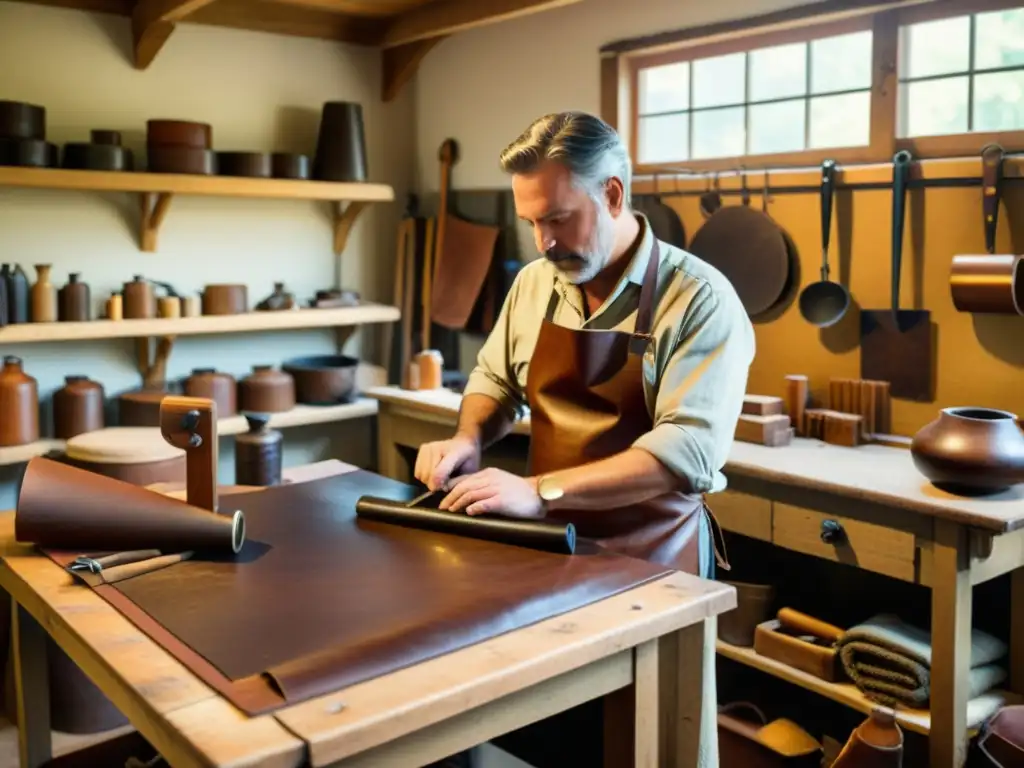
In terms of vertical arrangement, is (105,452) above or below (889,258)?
below

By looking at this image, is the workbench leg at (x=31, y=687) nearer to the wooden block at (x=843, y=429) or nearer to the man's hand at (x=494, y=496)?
the man's hand at (x=494, y=496)

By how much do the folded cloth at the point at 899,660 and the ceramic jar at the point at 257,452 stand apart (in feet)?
4.80

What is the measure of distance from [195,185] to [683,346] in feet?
7.42

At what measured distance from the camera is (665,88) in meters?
3.66

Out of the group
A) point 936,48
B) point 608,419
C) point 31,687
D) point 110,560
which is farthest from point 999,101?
point 31,687

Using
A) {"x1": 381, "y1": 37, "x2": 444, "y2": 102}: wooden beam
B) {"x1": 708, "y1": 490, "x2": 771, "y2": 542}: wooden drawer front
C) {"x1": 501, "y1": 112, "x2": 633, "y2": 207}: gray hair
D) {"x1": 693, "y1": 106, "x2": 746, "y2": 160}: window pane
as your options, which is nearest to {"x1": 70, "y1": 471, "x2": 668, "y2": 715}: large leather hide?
{"x1": 501, "y1": 112, "x2": 633, "y2": 207}: gray hair

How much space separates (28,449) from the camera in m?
3.42

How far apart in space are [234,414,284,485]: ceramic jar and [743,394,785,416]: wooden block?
1.29 m

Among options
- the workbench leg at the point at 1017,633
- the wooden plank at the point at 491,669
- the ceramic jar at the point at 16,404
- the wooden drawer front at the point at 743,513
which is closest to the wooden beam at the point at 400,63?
the ceramic jar at the point at 16,404

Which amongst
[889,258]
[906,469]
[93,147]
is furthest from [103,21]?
[906,469]

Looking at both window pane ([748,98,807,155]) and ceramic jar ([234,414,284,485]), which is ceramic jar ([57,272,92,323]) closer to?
ceramic jar ([234,414,284,485])

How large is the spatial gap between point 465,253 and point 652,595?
9.34 ft

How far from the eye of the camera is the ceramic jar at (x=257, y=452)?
2.48m

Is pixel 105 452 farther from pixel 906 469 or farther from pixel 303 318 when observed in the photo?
pixel 906 469
